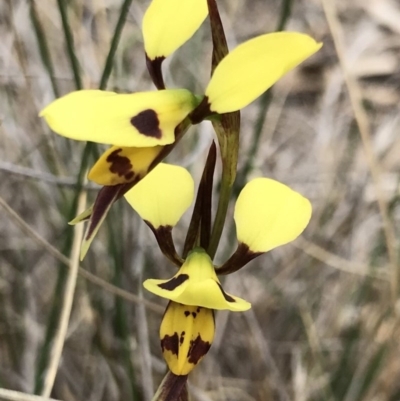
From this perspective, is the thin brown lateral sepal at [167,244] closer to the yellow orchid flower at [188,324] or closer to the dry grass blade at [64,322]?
the yellow orchid flower at [188,324]

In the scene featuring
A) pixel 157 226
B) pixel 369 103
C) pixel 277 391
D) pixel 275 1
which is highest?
pixel 275 1

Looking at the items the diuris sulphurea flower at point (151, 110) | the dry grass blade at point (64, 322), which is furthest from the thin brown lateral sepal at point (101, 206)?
the dry grass blade at point (64, 322)

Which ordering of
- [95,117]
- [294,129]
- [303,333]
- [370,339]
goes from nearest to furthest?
1. [95,117]
2. [370,339]
3. [303,333]
4. [294,129]

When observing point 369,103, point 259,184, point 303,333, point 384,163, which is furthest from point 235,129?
point 369,103

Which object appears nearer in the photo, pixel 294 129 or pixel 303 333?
pixel 303 333

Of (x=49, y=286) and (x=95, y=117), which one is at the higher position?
(x=95, y=117)

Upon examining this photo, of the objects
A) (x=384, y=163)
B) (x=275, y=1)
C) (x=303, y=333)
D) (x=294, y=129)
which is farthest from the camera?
(x=275, y=1)

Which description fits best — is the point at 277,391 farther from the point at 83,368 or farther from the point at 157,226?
the point at 157,226
